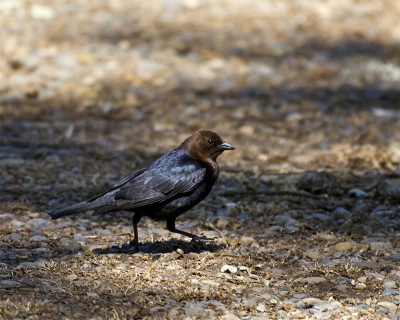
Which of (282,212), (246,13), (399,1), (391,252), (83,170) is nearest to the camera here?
(391,252)

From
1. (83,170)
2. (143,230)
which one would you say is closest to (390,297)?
(143,230)

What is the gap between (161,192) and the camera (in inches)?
237

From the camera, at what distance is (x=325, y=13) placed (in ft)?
47.8

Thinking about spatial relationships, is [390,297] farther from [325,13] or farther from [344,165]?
[325,13]

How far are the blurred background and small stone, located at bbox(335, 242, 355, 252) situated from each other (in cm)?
236

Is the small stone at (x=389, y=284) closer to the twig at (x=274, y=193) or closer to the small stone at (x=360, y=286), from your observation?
the small stone at (x=360, y=286)

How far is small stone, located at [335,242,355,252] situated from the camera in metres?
6.19

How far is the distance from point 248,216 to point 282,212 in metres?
0.36

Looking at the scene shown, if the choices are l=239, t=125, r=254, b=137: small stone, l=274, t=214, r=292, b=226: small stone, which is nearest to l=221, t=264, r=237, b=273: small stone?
l=274, t=214, r=292, b=226: small stone

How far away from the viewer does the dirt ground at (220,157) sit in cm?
520

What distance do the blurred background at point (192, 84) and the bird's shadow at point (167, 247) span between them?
170 centimetres

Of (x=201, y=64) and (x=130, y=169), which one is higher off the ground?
(x=201, y=64)

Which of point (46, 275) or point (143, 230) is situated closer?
point (46, 275)

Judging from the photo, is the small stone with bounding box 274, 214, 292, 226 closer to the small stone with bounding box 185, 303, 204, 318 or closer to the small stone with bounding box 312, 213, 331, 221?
the small stone with bounding box 312, 213, 331, 221
